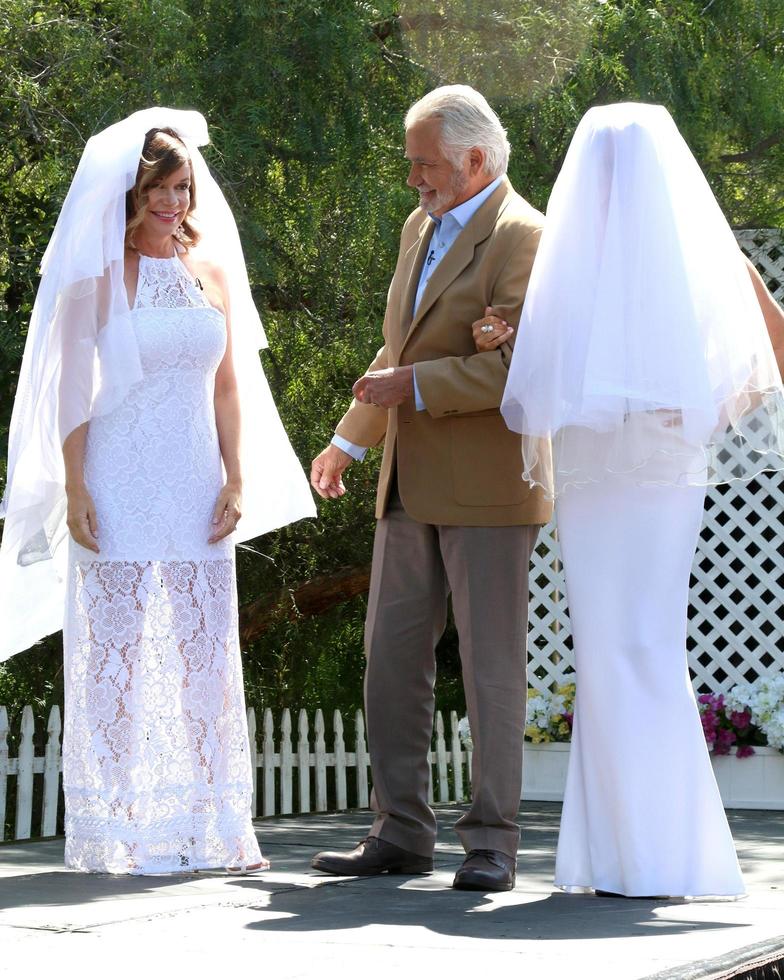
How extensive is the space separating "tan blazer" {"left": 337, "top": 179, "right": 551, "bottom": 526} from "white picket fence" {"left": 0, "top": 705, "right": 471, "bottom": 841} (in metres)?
2.38

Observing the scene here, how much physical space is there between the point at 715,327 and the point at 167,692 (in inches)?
61.1

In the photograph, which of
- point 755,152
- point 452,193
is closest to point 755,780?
point 755,152

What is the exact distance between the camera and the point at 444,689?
9391mm

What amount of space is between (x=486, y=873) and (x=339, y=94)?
3483 millimetres

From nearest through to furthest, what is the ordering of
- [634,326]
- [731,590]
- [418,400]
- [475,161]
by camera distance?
[634,326] → [418,400] → [475,161] → [731,590]

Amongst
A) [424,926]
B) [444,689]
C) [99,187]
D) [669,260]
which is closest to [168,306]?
[99,187]

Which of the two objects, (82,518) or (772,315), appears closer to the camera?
(772,315)

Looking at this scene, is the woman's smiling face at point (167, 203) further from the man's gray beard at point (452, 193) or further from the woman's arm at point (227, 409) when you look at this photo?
the man's gray beard at point (452, 193)

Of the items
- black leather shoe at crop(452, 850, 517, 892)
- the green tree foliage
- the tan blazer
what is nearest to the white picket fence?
the green tree foliage

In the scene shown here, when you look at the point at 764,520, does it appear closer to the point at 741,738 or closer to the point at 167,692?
the point at 741,738

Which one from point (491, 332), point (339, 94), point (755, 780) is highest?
point (339, 94)

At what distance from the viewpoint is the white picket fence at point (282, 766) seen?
221 inches

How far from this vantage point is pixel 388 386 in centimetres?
356
